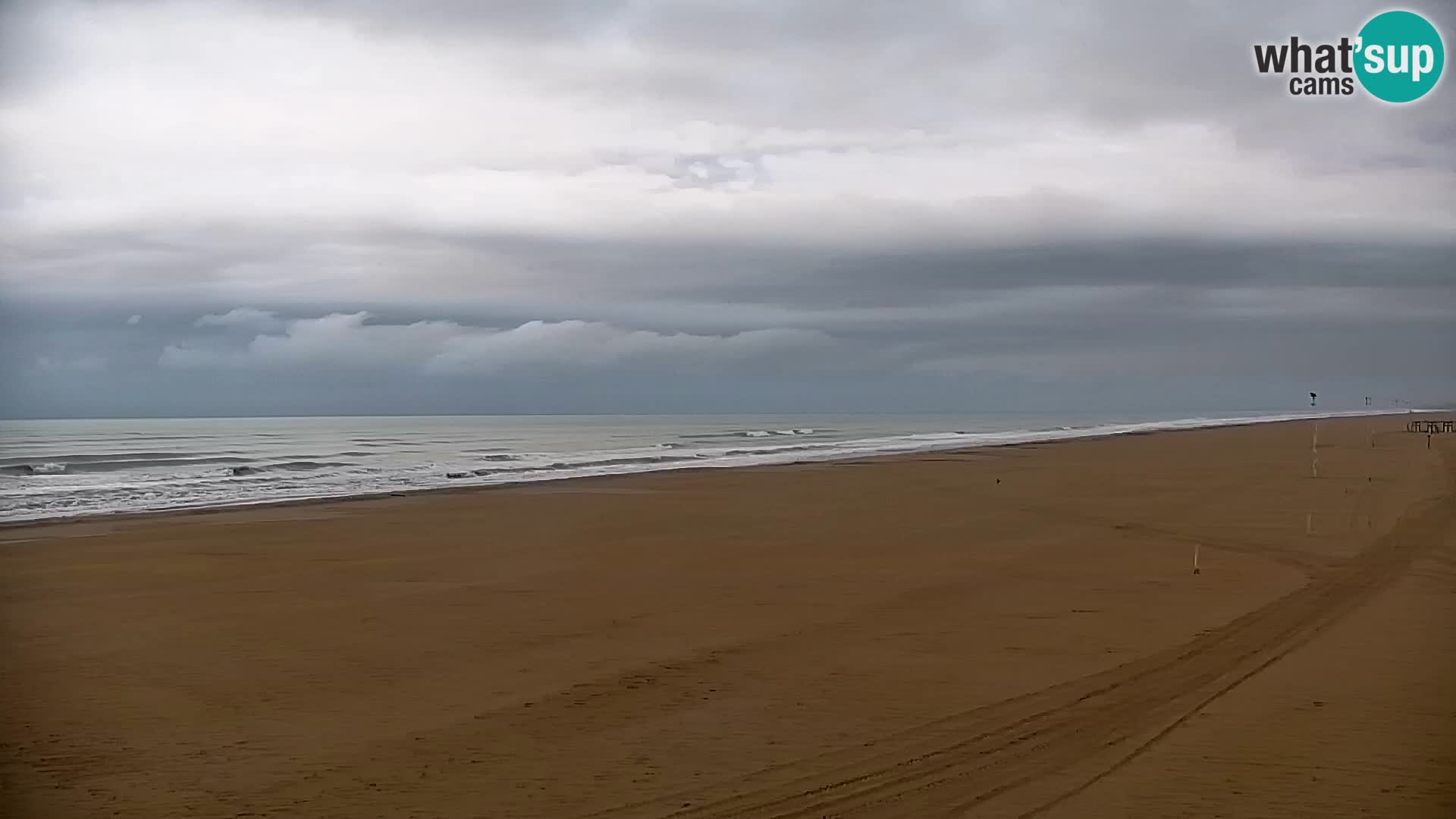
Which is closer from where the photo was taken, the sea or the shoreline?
the shoreline

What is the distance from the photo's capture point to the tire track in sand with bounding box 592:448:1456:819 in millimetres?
6777

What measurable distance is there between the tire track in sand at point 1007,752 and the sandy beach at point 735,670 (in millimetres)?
34

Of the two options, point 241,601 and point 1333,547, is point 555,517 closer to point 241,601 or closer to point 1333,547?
point 241,601

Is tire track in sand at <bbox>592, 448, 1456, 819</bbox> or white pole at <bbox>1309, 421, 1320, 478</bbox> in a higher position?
white pole at <bbox>1309, 421, 1320, 478</bbox>

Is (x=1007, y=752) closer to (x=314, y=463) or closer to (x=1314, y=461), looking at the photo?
(x=1314, y=461)

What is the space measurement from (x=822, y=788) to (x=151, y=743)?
207 inches


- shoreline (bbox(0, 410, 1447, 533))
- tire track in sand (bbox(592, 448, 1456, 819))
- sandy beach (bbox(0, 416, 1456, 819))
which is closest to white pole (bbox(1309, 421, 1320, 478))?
sandy beach (bbox(0, 416, 1456, 819))

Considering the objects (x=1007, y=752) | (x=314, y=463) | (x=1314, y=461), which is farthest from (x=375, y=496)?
(x=1314, y=461)

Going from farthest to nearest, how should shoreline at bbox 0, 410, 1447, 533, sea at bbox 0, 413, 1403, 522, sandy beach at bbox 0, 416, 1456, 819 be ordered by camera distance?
1. sea at bbox 0, 413, 1403, 522
2. shoreline at bbox 0, 410, 1447, 533
3. sandy beach at bbox 0, 416, 1456, 819

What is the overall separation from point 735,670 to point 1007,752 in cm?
323

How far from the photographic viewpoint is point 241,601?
45.3ft

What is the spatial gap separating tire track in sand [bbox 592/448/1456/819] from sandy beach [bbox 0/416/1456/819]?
0.03 meters

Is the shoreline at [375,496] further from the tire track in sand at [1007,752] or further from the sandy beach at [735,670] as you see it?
the tire track in sand at [1007,752]

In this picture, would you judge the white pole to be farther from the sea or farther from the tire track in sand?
the tire track in sand
